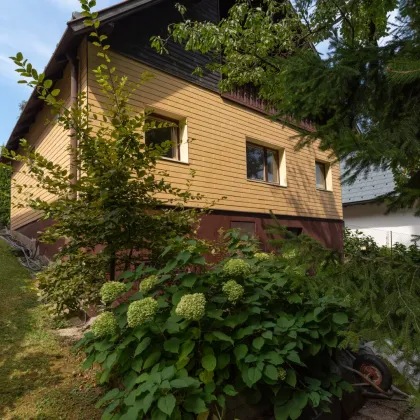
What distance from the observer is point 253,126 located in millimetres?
9414

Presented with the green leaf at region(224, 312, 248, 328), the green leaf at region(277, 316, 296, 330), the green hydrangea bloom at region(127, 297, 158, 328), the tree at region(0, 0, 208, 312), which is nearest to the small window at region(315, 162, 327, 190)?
the tree at region(0, 0, 208, 312)

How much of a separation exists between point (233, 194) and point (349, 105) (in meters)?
5.67

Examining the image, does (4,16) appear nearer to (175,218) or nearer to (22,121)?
Answer: (175,218)

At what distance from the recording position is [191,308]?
2.29 meters

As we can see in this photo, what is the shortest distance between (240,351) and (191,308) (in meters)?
0.52

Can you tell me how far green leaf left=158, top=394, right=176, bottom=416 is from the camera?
1.90 m

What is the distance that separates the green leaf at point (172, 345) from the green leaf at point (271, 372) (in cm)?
64

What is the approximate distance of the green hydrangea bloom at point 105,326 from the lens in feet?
7.75

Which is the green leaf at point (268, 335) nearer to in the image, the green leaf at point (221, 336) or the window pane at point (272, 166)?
the green leaf at point (221, 336)

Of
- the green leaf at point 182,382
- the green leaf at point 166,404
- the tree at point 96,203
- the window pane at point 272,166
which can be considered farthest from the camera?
the window pane at point 272,166

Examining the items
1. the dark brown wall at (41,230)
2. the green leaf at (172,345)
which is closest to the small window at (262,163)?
the dark brown wall at (41,230)

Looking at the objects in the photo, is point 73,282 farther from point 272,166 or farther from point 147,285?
point 272,166

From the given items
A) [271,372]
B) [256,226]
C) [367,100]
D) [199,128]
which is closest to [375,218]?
[256,226]

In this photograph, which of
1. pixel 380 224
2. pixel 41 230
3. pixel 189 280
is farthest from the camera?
pixel 380 224
